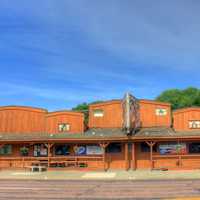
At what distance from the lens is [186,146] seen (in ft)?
108

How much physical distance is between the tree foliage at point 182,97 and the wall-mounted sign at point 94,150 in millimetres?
39689

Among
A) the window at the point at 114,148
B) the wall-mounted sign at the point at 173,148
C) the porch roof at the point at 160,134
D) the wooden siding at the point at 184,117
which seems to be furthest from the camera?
the wooden siding at the point at 184,117

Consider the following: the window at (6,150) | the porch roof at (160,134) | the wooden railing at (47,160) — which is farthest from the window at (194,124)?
the window at (6,150)

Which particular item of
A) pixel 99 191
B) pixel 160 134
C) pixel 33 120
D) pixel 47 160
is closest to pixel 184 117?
pixel 160 134

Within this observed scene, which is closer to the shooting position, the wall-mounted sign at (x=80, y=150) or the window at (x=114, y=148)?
the window at (x=114, y=148)

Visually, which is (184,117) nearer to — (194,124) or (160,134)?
(194,124)

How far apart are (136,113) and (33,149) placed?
34.7ft

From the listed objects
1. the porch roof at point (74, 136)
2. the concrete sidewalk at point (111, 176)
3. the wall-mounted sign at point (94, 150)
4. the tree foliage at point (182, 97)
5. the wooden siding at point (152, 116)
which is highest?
the tree foliage at point (182, 97)

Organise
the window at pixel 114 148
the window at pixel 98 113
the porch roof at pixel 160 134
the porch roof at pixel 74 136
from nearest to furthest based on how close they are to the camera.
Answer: the porch roof at pixel 160 134 → the porch roof at pixel 74 136 → the window at pixel 114 148 → the window at pixel 98 113

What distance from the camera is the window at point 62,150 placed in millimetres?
34188

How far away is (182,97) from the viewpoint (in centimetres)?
7356

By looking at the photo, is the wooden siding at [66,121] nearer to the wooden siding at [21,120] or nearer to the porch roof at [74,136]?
the wooden siding at [21,120]

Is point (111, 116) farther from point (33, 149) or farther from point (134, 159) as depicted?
point (33, 149)

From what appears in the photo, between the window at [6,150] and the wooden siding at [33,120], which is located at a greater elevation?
the wooden siding at [33,120]
